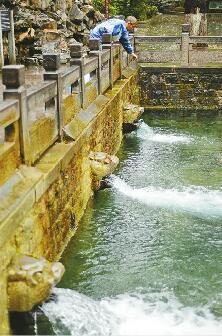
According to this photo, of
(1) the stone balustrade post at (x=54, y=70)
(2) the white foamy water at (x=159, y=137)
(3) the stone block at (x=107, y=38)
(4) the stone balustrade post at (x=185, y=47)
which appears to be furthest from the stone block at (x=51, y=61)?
(4) the stone balustrade post at (x=185, y=47)

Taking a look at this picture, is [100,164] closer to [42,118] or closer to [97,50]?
[42,118]

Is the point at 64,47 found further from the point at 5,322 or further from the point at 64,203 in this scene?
the point at 5,322

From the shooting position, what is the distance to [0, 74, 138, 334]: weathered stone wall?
4809 mm

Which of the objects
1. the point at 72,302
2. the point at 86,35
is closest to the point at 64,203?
the point at 72,302

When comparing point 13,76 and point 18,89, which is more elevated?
point 13,76

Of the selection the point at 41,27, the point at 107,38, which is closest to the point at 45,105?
the point at 107,38

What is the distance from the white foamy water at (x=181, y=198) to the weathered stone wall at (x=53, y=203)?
1.03 meters

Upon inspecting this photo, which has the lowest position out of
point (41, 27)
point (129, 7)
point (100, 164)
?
point (100, 164)

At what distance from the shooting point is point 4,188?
5113 millimetres

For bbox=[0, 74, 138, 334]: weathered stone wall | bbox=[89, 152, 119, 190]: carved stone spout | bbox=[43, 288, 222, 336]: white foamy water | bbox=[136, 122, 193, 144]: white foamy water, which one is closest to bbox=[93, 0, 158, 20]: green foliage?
bbox=[136, 122, 193, 144]: white foamy water

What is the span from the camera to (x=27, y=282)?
186 inches

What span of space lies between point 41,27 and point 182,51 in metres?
5.53

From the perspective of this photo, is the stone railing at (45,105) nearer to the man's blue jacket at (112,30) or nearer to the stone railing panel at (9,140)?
the stone railing panel at (9,140)

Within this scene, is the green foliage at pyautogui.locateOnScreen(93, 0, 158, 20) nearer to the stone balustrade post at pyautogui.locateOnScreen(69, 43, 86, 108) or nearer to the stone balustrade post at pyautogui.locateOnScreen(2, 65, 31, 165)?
the stone balustrade post at pyautogui.locateOnScreen(69, 43, 86, 108)
